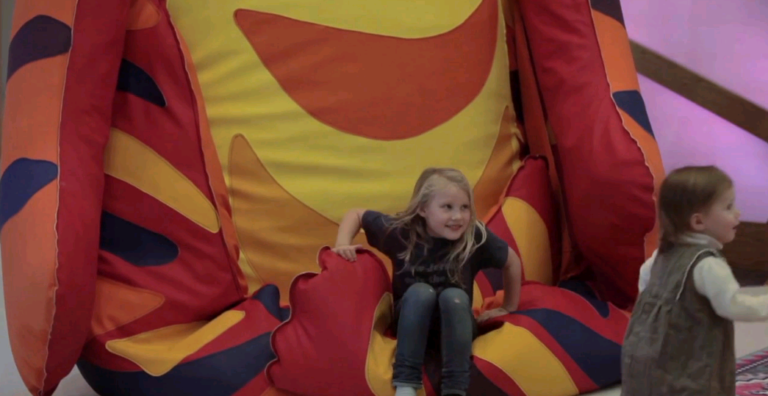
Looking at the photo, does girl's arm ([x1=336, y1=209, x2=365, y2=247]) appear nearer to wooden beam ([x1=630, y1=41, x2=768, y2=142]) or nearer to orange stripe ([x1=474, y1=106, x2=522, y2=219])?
orange stripe ([x1=474, y1=106, x2=522, y2=219])

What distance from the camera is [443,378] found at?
1269 millimetres

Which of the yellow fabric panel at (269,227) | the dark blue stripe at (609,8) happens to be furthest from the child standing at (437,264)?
the dark blue stripe at (609,8)

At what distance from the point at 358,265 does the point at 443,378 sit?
233 millimetres

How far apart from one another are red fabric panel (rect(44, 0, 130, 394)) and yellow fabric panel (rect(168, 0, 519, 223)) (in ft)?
0.68

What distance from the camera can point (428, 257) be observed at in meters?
1.39

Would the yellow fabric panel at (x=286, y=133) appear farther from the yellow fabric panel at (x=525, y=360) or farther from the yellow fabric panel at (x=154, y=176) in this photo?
the yellow fabric panel at (x=525, y=360)

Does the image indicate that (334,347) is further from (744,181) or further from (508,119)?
(744,181)

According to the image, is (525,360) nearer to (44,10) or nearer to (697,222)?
(697,222)

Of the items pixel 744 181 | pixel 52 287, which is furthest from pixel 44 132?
pixel 744 181

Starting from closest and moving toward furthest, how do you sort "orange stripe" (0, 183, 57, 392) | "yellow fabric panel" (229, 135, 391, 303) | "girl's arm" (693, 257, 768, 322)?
"girl's arm" (693, 257, 768, 322) → "orange stripe" (0, 183, 57, 392) → "yellow fabric panel" (229, 135, 391, 303)

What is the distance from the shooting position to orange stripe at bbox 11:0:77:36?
1363mm

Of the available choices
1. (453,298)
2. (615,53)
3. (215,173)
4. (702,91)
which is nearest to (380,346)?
(453,298)

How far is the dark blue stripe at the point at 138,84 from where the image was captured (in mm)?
1455

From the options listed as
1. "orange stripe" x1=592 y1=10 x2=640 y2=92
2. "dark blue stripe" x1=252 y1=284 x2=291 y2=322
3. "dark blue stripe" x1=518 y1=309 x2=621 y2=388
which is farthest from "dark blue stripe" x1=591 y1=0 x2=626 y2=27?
"dark blue stripe" x1=252 y1=284 x2=291 y2=322
